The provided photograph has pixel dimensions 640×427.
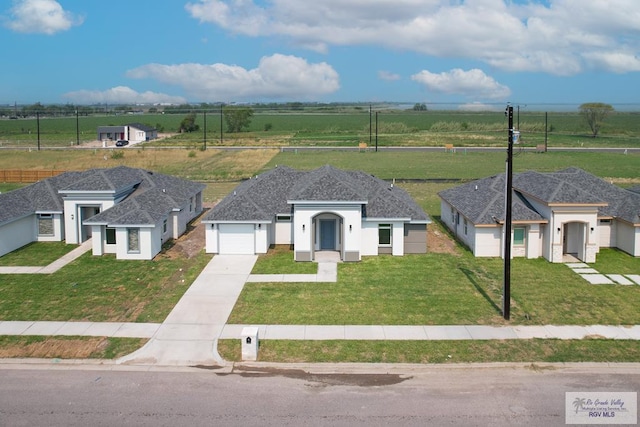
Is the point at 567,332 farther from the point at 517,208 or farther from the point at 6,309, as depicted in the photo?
the point at 6,309

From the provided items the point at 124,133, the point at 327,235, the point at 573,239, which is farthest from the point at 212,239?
the point at 124,133

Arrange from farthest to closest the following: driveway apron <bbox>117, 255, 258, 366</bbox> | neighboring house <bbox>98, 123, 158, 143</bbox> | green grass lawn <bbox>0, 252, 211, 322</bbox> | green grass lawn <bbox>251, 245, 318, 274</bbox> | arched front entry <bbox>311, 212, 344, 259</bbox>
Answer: neighboring house <bbox>98, 123, 158, 143</bbox>, arched front entry <bbox>311, 212, 344, 259</bbox>, green grass lawn <bbox>251, 245, 318, 274</bbox>, green grass lawn <bbox>0, 252, 211, 322</bbox>, driveway apron <bbox>117, 255, 258, 366</bbox>

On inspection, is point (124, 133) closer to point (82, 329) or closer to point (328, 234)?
point (328, 234)

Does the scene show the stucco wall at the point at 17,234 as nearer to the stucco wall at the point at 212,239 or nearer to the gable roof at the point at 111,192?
the gable roof at the point at 111,192

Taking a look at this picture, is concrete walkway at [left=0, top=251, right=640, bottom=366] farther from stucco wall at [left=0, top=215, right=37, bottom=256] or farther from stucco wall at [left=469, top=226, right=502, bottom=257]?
stucco wall at [left=0, top=215, right=37, bottom=256]

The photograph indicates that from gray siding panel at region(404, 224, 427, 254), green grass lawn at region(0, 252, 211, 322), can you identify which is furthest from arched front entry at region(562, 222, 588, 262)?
green grass lawn at region(0, 252, 211, 322)

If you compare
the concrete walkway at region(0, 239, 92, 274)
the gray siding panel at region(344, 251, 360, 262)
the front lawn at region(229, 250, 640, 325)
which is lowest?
the front lawn at region(229, 250, 640, 325)
